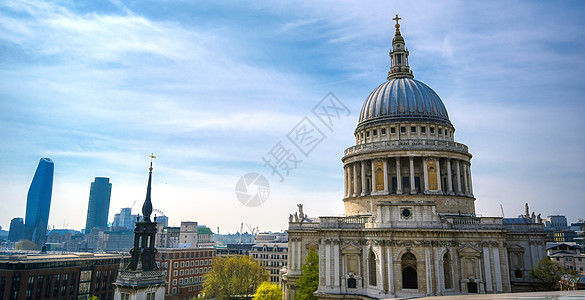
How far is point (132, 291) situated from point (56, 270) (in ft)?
129

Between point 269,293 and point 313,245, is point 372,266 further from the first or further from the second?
point 269,293

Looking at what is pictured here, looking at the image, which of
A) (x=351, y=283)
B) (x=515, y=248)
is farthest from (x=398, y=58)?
(x=351, y=283)

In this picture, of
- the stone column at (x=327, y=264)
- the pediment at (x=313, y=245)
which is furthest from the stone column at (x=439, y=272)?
the pediment at (x=313, y=245)

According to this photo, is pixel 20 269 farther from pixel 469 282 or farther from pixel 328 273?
pixel 469 282

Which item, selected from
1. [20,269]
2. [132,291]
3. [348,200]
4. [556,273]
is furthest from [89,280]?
[556,273]

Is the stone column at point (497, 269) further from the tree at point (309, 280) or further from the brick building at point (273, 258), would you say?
the brick building at point (273, 258)

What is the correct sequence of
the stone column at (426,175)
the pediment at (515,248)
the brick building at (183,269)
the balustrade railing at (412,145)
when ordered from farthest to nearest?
the brick building at (183,269), the balustrade railing at (412,145), the stone column at (426,175), the pediment at (515,248)

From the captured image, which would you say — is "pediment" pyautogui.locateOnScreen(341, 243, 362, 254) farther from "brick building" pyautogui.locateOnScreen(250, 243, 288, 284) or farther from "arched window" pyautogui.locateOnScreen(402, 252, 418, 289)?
"brick building" pyautogui.locateOnScreen(250, 243, 288, 284)

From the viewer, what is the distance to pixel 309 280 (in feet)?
163

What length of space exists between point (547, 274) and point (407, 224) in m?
19.2

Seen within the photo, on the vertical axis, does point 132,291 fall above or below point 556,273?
below

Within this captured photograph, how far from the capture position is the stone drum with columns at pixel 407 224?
136 feet

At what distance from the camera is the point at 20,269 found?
6719 centimetres

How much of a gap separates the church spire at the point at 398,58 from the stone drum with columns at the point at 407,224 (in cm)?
18
